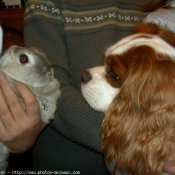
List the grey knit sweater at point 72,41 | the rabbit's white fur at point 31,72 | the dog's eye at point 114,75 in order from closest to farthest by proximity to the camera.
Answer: the rabbit's white fur at point 31,72 < the dog's eye at point 114,75 < the grey knit sweater at point 72,41

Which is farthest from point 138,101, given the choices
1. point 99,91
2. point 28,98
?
point 28,98

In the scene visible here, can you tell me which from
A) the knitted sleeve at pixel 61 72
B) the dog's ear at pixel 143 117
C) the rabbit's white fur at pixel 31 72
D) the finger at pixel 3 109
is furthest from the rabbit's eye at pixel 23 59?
the dog's ear at pixel 143 117

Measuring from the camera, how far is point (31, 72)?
1.03 metres

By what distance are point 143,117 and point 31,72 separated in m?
0.43

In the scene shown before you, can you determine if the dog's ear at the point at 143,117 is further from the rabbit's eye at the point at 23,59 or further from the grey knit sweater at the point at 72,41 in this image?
the rabbit's eye at the point at 23,59

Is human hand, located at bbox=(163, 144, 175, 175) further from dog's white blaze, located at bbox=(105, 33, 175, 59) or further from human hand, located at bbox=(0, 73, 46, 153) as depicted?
human hand, located at bbox=(0, 73, 46, 153)

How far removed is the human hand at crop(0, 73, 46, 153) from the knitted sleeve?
128 millimetres

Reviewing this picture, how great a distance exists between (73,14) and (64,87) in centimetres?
38

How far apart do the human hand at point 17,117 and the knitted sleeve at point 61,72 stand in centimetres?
13

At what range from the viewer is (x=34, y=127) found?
1.13 m

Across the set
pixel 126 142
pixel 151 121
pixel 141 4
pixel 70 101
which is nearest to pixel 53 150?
pixel 70 101

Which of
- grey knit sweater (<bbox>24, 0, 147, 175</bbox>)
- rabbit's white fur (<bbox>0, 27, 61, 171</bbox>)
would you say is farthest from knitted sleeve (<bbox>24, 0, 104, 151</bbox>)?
rabbit's white fur (<bbox>0, 27, 61, 171</bbox>)

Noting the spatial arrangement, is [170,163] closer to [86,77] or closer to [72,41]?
[86,77]

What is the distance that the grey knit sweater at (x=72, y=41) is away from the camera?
133cm
